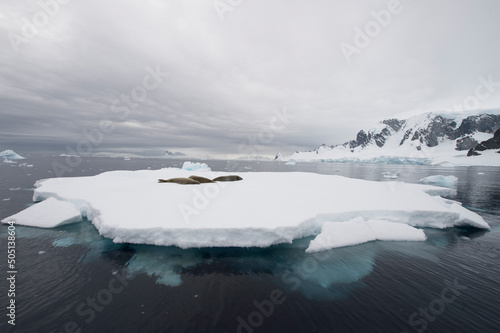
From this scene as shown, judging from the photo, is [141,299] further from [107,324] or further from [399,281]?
[399,281]

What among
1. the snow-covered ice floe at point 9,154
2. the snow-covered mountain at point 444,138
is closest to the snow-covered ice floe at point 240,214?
the snow-covered ice floe at point 9,154

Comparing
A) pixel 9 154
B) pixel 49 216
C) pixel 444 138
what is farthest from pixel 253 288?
pixel 444 138

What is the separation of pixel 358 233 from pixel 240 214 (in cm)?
554

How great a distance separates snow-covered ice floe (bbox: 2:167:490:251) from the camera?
7.57 meters

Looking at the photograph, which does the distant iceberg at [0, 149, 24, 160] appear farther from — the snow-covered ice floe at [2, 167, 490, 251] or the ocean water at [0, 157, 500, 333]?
the ocean water at [0, 157, 500, 333]

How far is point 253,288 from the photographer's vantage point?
612 centimetres

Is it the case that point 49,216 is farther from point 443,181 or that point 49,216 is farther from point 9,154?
point 9,154

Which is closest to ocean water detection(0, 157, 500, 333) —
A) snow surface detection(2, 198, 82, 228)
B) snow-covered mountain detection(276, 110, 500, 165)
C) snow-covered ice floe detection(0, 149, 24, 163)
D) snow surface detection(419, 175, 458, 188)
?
snow surface detection(2, 198, 82, 228)

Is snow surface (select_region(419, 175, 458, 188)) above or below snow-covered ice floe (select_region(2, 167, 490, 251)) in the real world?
below

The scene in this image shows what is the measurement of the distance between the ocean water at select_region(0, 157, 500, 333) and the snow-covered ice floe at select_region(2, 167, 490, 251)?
0.87m

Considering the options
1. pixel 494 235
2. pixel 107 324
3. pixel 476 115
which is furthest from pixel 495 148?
pixel 107 324

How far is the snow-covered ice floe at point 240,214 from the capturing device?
7566 mm

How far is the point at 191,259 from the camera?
25.2ft

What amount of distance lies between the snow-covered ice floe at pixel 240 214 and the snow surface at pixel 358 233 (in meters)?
0.05
